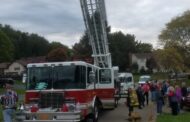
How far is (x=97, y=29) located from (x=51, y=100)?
9.79 meters

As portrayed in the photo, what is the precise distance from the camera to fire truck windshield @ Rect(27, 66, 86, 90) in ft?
58.6

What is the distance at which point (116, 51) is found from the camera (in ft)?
330

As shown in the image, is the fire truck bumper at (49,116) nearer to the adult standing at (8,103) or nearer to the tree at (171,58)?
the adult standing at (8,103)

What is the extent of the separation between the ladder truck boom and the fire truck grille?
8.75 m

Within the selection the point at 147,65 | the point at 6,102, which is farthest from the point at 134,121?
the point at 147,65

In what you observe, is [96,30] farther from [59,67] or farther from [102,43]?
[59,67]

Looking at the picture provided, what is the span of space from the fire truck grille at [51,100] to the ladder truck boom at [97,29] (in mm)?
8749

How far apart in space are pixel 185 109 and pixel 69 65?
12.2 m

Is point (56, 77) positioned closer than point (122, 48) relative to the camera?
Yes

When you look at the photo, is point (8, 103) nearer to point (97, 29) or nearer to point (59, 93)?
point (59, 93)

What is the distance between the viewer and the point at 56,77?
1803 centimetres

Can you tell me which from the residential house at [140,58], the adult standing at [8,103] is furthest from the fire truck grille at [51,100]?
the residential house at [140,58]

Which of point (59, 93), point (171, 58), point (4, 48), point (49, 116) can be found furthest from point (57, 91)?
point (4, 48)

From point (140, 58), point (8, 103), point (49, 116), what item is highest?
point (140, 58)
